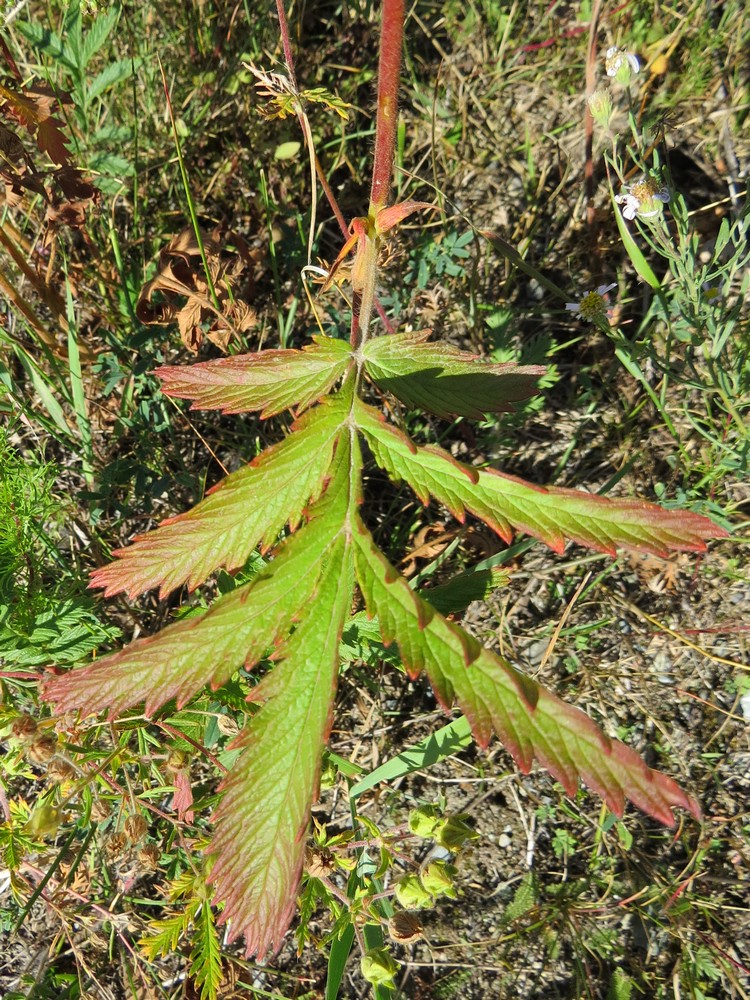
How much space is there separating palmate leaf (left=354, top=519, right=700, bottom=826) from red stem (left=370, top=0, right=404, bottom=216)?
0.90m

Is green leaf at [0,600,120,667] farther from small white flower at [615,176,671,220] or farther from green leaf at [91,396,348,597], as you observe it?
small white flower at [615,176,671,220]

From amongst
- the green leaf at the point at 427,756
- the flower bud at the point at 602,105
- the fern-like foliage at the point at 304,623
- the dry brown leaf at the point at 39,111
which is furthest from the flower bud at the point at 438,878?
the dry brown leaf at the point at 39,111

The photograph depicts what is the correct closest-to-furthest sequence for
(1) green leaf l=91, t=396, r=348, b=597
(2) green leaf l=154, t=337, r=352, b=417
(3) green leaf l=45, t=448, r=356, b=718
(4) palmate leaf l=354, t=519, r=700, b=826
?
1. (4) palmate leaf l=354, t=519, r=700, b=826
2. (3) green leaf l=45, t=448, r=356, b=718
3. (1) green leaf l=91, t=396, r=348, b=597
4. (2) green leaf l=154, t=337, r=352, b=417

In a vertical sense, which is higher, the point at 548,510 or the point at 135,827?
the point at 548,510

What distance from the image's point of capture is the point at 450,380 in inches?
→ 73.3

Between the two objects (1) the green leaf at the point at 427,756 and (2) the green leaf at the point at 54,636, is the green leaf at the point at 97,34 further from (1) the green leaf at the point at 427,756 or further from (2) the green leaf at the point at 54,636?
(1) the green leaf at the point at 427,756

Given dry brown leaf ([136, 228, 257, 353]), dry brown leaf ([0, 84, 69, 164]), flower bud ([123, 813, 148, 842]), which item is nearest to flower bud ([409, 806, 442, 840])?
flower bud ([123, 813, 148, 842])

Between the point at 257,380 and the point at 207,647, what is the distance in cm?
64

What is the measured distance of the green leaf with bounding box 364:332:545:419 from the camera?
6.07 feet

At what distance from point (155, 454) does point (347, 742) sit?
1.17m

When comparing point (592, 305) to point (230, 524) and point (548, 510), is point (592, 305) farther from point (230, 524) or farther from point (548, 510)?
point (230, 524)

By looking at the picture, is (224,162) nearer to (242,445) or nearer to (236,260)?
(236,260)

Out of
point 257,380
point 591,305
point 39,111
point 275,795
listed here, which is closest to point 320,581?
point 275,795

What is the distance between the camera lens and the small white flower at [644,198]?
2.10 m
